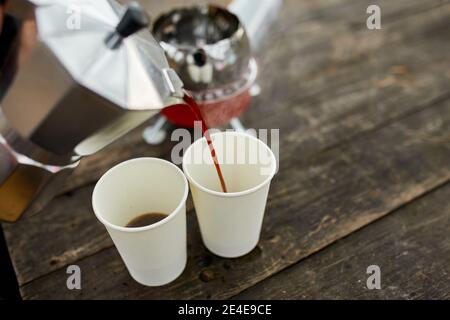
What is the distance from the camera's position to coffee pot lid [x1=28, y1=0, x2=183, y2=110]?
0.40m

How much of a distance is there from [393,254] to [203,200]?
284 millimetres

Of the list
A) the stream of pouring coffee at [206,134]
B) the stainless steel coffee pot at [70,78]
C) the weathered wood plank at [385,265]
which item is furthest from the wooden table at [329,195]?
the stainless steel coffee pot at [70,78]

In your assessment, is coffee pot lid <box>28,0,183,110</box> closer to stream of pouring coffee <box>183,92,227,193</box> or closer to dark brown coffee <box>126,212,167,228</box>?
stream of pouring coffee <box>183,92,227,193</box>


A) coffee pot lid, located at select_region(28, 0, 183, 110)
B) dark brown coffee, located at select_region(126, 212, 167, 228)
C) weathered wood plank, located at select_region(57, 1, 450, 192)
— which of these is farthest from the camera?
weathered wood plank, located at select_region(57, 1, 450, 192)

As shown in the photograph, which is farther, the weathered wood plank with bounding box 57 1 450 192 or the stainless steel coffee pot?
the weathered wood plank with bounding box 57 1 450 192

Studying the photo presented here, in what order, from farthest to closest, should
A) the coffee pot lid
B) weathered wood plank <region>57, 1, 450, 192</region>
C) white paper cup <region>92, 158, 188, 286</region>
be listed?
weathered wood plank <region>57, 1, 450, 192</region> < white paper cup <region>92, 158, 188, 286</region> < the coffee pot lid

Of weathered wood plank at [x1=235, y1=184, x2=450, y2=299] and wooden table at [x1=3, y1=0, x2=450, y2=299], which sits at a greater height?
wooden table at [x1=3, y1=0, x2=450, y2=299]

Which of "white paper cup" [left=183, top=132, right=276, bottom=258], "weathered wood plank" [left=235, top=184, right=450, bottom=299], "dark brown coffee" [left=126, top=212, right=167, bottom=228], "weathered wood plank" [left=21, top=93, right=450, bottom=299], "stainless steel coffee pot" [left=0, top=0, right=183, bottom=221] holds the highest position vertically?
"stainless steel coffee pot" [left=0, top=0, right=183, bottom=221]

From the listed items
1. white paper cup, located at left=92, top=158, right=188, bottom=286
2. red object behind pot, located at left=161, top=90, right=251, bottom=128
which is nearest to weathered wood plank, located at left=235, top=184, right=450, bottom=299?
white paper cup, located at left=92, top=158, right=188, bottom=286

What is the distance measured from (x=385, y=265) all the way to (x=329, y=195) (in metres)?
0.14

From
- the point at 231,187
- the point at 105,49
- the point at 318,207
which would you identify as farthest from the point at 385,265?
the point at 105,49

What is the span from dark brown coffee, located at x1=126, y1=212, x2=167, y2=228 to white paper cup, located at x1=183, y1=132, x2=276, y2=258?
0.06m

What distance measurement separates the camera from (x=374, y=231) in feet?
2.14

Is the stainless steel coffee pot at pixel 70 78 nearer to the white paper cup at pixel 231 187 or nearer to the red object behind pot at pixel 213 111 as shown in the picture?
the white paper cup at pixel 231 187
